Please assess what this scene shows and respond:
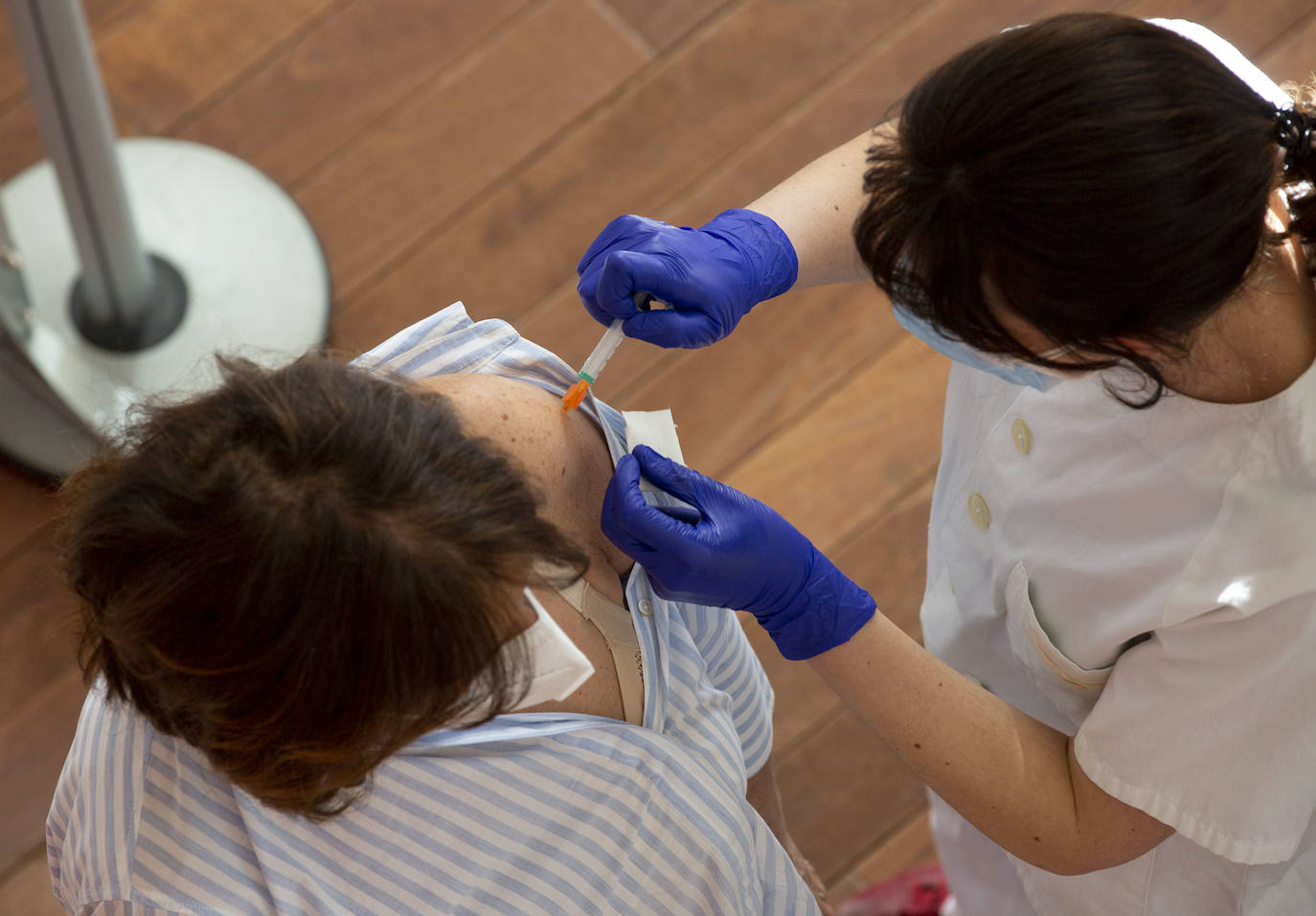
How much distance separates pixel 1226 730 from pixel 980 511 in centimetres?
33

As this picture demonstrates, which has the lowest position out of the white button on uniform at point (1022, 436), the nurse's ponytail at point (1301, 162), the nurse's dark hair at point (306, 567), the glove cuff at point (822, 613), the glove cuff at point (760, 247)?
the glove cuff at point (822, 613)

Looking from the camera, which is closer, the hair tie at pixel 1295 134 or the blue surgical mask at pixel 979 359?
the hair tie at pixel 1295 134

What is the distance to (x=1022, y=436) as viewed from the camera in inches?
45.1

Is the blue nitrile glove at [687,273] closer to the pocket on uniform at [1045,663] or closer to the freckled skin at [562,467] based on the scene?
the freckled skin at [562,467]

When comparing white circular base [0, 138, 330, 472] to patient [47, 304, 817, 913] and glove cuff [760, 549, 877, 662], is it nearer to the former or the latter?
patient [47, 304, 817, 913]

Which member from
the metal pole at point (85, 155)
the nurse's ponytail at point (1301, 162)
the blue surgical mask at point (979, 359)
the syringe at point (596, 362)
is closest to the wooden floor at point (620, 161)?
the metal pole at point (85, 155)

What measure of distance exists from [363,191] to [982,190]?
1.55 metres

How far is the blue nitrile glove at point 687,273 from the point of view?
1171 millimetres

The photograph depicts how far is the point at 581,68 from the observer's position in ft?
7.26

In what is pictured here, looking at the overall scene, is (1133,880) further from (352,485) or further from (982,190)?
(352,485)

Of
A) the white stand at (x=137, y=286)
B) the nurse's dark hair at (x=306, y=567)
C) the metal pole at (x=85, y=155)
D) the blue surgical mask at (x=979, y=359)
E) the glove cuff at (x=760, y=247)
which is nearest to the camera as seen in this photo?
the nurse's dark hair at (x=306, y=567)

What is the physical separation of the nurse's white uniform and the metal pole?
4.05ft

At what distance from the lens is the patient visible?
777 millimetres

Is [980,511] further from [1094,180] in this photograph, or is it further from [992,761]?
[1094,180]
